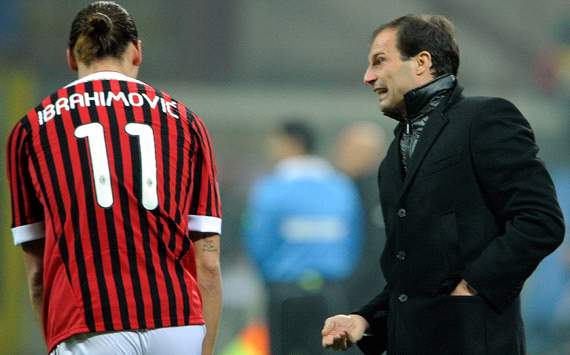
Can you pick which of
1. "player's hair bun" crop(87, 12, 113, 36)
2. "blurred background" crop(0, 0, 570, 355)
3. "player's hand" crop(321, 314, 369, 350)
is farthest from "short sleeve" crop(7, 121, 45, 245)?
"blurred background" crop(0, 0, 570, 355)

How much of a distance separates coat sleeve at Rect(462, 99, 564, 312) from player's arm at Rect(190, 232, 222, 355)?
28.8 inches

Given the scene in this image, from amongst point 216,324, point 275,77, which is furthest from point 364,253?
point 275,77

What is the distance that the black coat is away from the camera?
2936 millimetres

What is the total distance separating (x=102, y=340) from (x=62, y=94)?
68 cm

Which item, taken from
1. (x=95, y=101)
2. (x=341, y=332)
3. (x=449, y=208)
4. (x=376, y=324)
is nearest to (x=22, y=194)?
(x=95, y=101)

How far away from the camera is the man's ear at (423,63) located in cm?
316

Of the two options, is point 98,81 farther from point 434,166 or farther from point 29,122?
point 434,166

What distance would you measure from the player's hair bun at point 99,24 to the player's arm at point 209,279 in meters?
0.62

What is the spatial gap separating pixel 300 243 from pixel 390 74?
4.63m

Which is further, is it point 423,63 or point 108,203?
point 423,63

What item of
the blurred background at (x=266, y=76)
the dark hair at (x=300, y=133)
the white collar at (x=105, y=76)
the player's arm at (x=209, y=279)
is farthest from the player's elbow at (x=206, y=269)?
the blurred background at (x=266, y=76)

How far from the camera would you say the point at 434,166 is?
10.1 feet

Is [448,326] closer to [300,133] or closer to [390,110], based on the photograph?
[390,110]

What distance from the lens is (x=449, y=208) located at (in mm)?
3043
